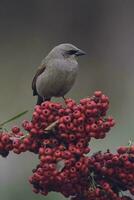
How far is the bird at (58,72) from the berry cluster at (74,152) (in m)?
1.48

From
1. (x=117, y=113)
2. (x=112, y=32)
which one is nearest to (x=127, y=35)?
(x=112, y=32)

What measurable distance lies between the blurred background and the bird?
110 inches

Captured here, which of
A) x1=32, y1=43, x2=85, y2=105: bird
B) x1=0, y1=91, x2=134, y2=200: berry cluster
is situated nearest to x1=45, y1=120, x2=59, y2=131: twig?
x1=0, y1=91, x2=134, y2=200: berry cluster

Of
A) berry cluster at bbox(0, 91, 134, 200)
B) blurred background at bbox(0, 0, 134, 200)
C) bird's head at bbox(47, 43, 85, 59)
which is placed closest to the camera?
berry cluster at bbox(0, 91, 134, 200)

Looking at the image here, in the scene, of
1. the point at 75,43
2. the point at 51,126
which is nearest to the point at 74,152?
the point at 51,126

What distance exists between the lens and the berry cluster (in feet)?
12.2

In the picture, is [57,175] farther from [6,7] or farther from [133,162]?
[6,7]

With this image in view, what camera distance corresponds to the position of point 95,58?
29.9 feet

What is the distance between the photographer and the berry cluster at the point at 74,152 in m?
3.71

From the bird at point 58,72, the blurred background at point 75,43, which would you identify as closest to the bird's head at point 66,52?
the bird at point 58,72

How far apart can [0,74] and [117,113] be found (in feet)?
3.92

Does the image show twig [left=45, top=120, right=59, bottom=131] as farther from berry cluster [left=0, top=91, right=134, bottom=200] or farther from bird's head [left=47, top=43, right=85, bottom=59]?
bird's head [left=47, top=43, right=85, bottom=59]

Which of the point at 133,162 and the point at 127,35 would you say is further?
the point at 127,35

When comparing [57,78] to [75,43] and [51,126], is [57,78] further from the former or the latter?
[75,43]
